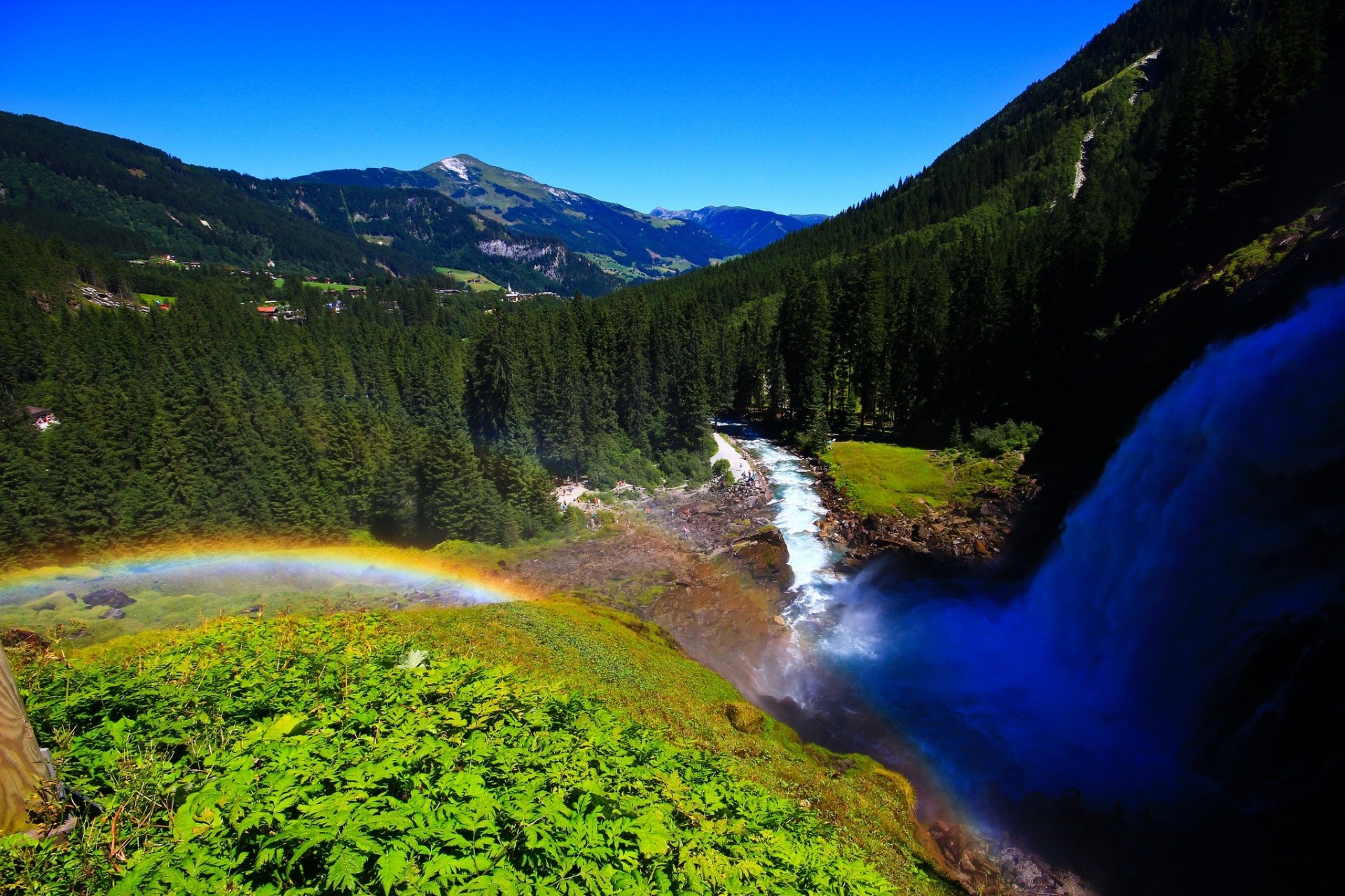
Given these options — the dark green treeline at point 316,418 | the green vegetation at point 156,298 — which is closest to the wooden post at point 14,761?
the dark green treeline at point 316,418

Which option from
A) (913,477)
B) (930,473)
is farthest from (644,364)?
(930,473)

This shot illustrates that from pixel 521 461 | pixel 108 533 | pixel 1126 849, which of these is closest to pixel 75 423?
pixel 108 533

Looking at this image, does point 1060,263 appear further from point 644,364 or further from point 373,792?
point 373,792

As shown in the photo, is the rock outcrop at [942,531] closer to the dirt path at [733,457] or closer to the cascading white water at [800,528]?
the cascading white water at [800,528]

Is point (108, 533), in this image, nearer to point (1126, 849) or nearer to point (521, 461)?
point (521, 461)

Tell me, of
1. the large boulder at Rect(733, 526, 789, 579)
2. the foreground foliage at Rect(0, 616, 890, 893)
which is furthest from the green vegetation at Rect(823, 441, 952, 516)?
the foreground foliage at Rect(0, 616, 890, 893)

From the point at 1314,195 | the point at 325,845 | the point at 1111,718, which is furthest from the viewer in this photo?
the point at 1314,195
